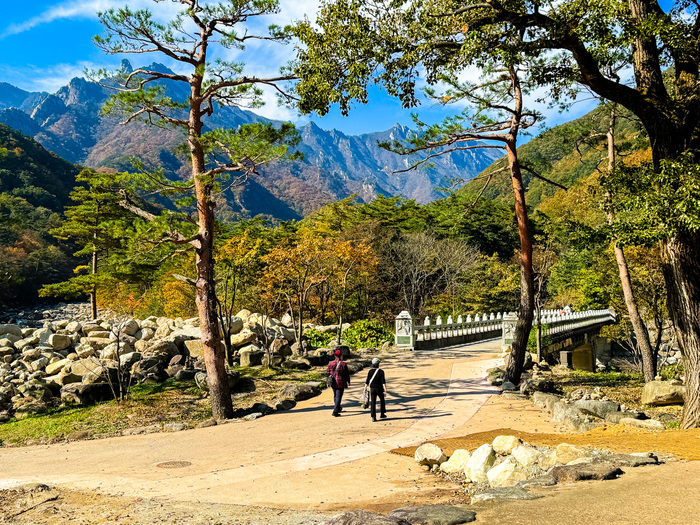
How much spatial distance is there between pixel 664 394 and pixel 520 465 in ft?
24.2

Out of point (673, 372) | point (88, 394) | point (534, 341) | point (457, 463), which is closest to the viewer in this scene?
point (457, 463)

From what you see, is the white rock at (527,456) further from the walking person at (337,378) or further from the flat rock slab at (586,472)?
the walking person at (337,378)

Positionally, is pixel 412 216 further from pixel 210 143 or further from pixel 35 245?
pixel 35 245

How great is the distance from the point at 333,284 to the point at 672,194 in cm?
2120

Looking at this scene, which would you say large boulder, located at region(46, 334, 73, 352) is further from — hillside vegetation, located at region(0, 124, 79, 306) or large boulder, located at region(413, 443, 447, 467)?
hillside vegetation, located at region(0, 124, 79, 306)

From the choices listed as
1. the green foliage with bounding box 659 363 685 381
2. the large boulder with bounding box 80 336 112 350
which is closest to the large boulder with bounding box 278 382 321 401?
the large boulder with bounding box 80 336 112 350

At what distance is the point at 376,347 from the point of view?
72.3 ft

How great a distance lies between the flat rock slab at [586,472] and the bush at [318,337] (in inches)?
699

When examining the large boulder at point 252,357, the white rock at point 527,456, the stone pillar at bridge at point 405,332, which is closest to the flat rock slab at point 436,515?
the white rock at point 527,456

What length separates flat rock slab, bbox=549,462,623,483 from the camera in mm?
5090

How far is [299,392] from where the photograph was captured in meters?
13.1

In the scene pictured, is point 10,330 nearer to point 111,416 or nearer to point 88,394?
point 88,394

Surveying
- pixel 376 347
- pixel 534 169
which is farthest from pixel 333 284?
pixel 534 169

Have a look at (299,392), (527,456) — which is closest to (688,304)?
Result: (527,456)
